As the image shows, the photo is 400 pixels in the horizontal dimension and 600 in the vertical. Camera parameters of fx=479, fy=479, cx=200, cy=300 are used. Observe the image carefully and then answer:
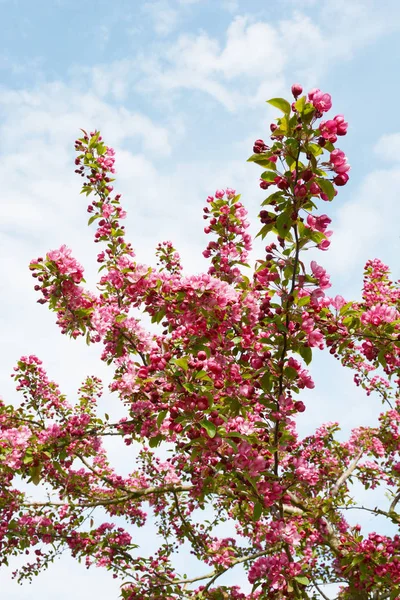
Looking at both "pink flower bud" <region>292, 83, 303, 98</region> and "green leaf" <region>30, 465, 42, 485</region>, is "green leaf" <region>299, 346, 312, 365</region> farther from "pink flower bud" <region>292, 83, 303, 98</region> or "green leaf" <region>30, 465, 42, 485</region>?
"green leaf" <region>30, 465, 42, 485</region>

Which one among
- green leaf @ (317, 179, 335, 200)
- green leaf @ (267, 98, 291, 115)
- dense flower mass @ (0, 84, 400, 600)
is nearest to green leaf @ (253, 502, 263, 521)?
dense flower mass @ (0, 84, 400, 600)

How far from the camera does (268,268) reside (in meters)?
3.59

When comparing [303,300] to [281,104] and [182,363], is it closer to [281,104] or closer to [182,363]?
[182,363]

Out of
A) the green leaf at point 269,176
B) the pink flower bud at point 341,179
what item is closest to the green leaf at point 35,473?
the green leaf at point 269,176

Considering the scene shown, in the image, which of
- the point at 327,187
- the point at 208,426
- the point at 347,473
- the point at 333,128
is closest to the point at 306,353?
the point at 208,426

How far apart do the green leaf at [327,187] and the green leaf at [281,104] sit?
471mm

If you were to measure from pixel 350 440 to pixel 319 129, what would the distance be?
7.33m

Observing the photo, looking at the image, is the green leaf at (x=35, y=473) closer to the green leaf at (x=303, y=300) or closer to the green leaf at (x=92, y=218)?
the green leaf at (x=92, y=218)

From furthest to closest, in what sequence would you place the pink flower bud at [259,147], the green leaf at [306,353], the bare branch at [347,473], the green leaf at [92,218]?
the bare branch at [347,473], the green leaf at [92,218], the green leaf at [306,353], the pink flower bud at [259,147]

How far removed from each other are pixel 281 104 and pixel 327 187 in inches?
22.8

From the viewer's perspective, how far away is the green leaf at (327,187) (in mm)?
3014

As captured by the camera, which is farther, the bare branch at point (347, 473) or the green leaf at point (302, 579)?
the bare branch at point (347, 473)

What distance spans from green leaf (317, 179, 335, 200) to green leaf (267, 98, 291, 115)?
1.55 feet

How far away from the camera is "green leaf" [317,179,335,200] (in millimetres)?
3014
